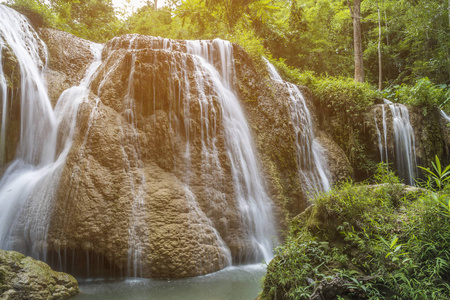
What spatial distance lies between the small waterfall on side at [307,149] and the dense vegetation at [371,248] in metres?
4.64

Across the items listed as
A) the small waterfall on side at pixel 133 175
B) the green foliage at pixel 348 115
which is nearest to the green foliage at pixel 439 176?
the small waterfall on side at pixel 133 175

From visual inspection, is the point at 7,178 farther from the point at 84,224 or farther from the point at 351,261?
the point at 351,261

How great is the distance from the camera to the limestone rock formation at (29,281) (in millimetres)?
3678

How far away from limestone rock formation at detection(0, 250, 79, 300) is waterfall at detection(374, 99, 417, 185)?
10.2m

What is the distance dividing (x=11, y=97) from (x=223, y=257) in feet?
19.4

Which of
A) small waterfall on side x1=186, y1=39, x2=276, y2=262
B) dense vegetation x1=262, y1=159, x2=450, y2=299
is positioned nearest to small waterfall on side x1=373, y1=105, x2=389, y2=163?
small waterfall on side x1=186, y1=39, x2=276, y2=262

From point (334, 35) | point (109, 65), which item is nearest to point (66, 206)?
point (109, 65)

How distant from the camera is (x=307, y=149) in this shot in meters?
8.93

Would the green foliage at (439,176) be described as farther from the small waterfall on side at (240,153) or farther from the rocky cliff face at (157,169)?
the rocky cliff face at (157,169)

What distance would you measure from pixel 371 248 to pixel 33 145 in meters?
6.85

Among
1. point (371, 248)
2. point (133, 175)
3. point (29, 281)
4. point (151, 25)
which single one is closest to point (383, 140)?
point (371, 248)

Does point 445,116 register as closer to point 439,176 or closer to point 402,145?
point 402,145

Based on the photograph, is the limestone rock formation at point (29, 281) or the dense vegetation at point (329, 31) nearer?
the limestone rock formation at point (29, 281)

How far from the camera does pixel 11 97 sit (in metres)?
6.32
